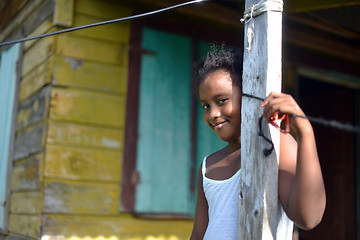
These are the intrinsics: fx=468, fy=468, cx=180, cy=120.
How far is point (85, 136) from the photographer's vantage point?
13.9 feet

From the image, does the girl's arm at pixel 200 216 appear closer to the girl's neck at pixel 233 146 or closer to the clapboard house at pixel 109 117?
the girl's neck at pixel 233 146

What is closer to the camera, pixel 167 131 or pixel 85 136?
pixel 85 136

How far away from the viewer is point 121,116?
14.6 feet

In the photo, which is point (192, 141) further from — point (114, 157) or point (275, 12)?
point (275, 12)

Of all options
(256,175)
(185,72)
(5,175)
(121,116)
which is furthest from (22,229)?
(256,175)

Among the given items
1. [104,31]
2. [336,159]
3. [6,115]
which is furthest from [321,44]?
[6,115]

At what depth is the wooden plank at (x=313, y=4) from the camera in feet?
11.1

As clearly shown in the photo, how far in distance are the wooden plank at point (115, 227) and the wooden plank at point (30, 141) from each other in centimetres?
67

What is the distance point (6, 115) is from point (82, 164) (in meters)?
1.53

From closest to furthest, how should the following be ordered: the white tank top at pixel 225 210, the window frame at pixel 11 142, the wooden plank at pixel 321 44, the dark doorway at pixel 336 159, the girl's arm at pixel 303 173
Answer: the girl's arm at pixel 303 173, the white tank top at pixel 225 210, the window frame at pixel 11 142, the wooden plank at pixel 321 44, the dark doorway at pixel 336 159

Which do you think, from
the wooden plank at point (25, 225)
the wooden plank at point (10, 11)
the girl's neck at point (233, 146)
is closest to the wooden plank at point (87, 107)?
the wooden plank at point (25, 225)

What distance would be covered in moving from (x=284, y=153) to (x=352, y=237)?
17.5 ft

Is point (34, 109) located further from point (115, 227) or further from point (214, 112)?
point (214, 112)

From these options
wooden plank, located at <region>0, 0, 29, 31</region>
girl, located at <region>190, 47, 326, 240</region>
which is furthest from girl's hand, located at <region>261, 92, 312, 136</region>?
wooden plank, located at <region>0, 0, 29, 31</region>
